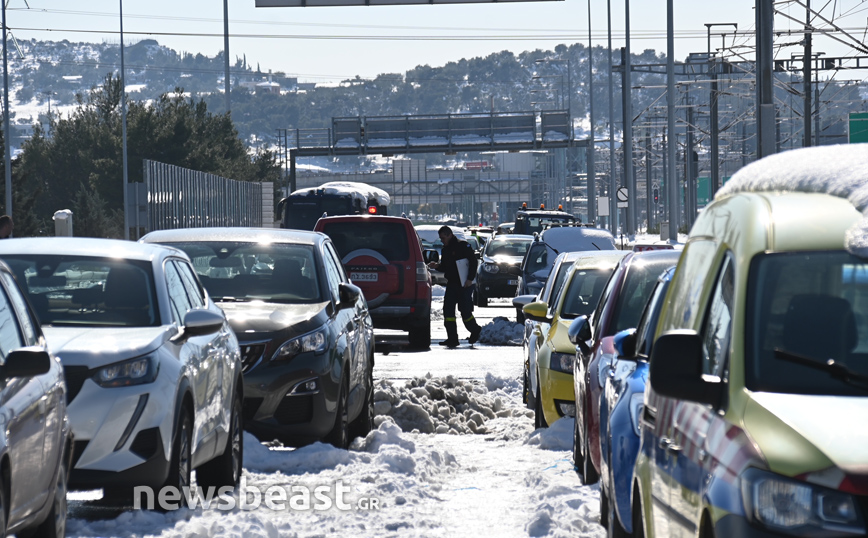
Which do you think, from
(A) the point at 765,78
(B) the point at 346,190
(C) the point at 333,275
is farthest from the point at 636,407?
(B) the point at 346,190

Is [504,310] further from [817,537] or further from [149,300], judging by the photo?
[817,537]

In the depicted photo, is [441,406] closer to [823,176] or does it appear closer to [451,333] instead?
[451,333]

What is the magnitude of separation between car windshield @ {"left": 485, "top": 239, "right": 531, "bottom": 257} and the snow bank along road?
21.2 meters

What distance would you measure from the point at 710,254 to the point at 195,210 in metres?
40.4

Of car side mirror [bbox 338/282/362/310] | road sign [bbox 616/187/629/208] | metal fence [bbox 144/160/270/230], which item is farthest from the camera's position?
road sign [bbox 616/187/629/208]

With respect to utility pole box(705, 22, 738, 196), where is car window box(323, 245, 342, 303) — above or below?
below

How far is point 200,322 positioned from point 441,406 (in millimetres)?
6147

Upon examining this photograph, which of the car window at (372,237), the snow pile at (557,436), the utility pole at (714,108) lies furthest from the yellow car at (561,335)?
the utility pole at (714,108)

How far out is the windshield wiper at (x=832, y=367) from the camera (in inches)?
162

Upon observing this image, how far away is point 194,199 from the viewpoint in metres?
44.2

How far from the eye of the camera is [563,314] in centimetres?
1263

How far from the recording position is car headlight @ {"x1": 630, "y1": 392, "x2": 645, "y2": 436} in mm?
6336

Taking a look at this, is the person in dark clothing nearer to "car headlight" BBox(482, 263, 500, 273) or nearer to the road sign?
"car headlight" BBox(482, 263, 500, 273)

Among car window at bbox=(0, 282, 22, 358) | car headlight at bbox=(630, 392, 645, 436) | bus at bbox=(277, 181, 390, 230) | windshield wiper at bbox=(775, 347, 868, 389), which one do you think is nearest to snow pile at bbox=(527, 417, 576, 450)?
car headlight at bbox=(630, 392, 645, 436)
